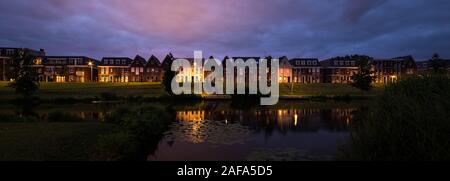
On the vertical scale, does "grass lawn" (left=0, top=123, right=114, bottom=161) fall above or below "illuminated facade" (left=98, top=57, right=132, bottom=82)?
below

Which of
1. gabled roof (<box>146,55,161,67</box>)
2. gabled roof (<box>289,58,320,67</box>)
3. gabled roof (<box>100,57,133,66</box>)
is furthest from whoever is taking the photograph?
gabled roof (<box>289,58,320,67</box>)

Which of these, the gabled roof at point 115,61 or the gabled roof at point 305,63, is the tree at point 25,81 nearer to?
the gabled roof at point 115,61

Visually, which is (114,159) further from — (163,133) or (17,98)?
(17,98)

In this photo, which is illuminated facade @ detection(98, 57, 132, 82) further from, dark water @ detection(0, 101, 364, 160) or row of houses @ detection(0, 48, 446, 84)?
dark water @ detection(0, 101, 364, 160)

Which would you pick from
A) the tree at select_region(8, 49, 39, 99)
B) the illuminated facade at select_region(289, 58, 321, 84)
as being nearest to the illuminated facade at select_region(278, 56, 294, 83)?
the illuminated facade at select_region(289, 58, 321, 84)

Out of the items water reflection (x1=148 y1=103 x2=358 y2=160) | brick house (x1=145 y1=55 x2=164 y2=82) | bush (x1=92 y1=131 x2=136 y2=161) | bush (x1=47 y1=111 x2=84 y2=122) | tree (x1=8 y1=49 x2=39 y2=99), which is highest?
brick house (x1=145 y1=55 x2=164 y2=82)

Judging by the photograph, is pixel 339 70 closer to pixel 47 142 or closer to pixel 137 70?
pixel 137 70

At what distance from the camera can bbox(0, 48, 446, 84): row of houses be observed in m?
125

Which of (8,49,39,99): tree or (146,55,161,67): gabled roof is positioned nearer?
(8,49,39,99): tree

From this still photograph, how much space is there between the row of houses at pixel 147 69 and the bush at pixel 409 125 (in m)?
109

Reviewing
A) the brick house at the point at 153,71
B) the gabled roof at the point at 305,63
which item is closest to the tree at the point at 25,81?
the brick house at the point at 153,71

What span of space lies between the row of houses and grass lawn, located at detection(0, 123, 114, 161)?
96.0 meters

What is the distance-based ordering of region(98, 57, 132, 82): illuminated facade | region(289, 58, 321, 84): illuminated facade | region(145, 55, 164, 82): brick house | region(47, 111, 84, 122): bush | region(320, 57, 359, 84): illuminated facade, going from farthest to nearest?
region(289, 58, 321, 84): illuminated facade → region(320, 57, 359, 84): illuminated facade → region(98, 57, 132, 82): illuminated facade → region(145, 55, 164, 82): brick house → region(47, 111, 84, 122): bush

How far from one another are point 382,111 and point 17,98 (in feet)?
237
